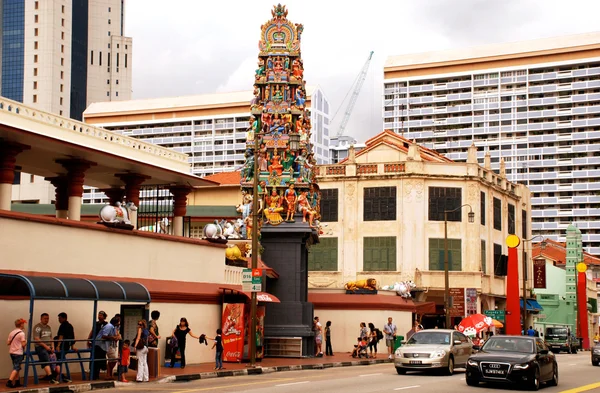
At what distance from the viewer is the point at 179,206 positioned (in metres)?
42.6

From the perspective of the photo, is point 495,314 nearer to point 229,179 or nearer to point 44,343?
point 229,179

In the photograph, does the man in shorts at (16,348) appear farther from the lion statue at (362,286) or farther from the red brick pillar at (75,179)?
the lion statue at (362,286)

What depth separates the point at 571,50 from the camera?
12444 centimetres

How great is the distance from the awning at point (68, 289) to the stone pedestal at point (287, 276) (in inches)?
598

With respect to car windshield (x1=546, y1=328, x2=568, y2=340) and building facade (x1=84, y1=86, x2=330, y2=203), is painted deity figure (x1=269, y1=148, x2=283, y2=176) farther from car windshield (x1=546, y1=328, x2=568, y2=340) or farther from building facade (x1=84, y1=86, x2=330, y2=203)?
building facade (x1=84, y1=86, x2=330, y2=203)

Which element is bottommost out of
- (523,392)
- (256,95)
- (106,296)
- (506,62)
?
(523,392)

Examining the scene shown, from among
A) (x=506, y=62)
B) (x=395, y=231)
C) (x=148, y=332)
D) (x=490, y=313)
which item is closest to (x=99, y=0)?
(x=506, y=62)

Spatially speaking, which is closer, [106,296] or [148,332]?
[106,296]

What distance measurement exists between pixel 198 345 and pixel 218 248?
3.97 metres

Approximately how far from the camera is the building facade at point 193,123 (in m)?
149

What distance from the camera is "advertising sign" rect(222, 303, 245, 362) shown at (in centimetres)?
3412

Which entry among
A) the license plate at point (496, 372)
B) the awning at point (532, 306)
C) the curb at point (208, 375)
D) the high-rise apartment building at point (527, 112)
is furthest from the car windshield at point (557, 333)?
the high-rise apartment building at point (527, 112)

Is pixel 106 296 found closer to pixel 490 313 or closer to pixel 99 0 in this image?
pixel 490 313

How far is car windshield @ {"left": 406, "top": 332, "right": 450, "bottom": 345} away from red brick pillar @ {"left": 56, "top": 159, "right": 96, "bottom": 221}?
1292cm
